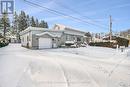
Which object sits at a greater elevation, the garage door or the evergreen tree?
the evergreen tree

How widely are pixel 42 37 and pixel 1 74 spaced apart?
75.7 feet

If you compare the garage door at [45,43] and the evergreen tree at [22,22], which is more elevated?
the evergreen tree at [22,22]

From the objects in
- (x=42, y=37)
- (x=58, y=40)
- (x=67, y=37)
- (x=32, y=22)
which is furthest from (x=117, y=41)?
(x=32, y=22)

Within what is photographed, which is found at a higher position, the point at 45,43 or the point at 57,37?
the point at 57,37

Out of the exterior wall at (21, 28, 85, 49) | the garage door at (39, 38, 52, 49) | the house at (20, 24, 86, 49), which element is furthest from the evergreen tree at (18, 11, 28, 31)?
the garage door at (39, 38, 52, 49)

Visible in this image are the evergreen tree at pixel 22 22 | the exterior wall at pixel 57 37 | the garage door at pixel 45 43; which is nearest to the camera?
the exterior wall at pixel 57 37

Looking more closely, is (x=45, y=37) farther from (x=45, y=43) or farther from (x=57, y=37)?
(x=57, y=37)

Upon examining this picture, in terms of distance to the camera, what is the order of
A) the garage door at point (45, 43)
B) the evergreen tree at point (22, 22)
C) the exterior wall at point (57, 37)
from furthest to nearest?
the evergreen tree at point (22, 22), the garage door at point (45, 43), the exterior wall at point (57, 37)

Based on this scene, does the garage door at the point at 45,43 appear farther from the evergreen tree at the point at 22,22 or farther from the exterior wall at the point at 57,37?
the evergreen tree at the point at 22,22

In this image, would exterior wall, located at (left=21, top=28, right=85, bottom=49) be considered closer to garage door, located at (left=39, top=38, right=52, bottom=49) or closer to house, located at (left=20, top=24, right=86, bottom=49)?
house, located at (left=20, top=24, right=86, bottom=49)

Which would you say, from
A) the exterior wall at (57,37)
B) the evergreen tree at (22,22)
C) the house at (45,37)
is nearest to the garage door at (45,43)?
the house at (45,37)

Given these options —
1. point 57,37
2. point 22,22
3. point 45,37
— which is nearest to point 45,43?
point 45,37

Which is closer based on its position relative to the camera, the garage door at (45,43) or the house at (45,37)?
the house at (45,37)

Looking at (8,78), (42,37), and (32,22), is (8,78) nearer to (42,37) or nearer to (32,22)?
(42,37)
